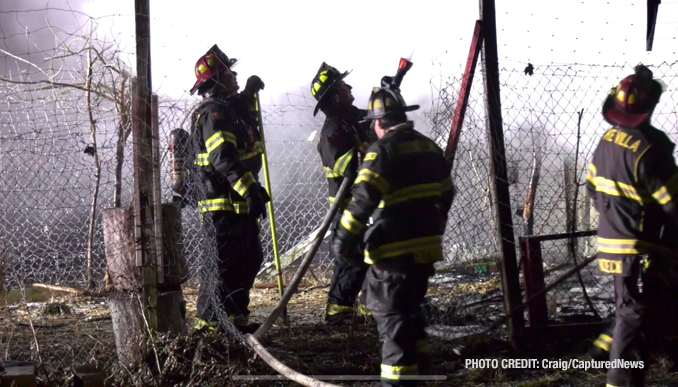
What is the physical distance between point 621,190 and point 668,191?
0.80 feet

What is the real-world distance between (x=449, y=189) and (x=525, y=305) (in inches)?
44.4

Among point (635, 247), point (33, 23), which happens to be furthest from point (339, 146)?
point (33, 23)

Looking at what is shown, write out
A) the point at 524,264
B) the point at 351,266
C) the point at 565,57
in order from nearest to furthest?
the point at 524,264
the point at 351,266
the point at 565,57

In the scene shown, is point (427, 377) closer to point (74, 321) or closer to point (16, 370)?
point (16, 370)

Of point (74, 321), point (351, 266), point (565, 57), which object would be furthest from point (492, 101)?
point (565, 57)

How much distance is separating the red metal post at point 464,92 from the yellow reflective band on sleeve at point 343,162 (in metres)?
0.91

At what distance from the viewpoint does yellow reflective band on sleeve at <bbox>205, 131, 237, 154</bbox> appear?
5.32m

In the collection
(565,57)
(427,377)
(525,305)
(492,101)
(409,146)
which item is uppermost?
(565,57)

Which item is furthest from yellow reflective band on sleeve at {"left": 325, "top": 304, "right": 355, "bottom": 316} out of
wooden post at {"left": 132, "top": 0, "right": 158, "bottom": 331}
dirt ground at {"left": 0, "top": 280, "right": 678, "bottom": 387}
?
wooden post at {"left": 132, "top": 0, "right": 158, "bottom": 331}

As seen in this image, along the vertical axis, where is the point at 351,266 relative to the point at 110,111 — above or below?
below

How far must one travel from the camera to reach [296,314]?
6840 millimetres

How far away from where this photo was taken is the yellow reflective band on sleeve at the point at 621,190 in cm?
390

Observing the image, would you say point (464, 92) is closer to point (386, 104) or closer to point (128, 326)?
point (386, 104)

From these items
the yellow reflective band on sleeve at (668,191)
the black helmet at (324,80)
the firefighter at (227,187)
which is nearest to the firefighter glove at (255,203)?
the firefighter at (227,187)
